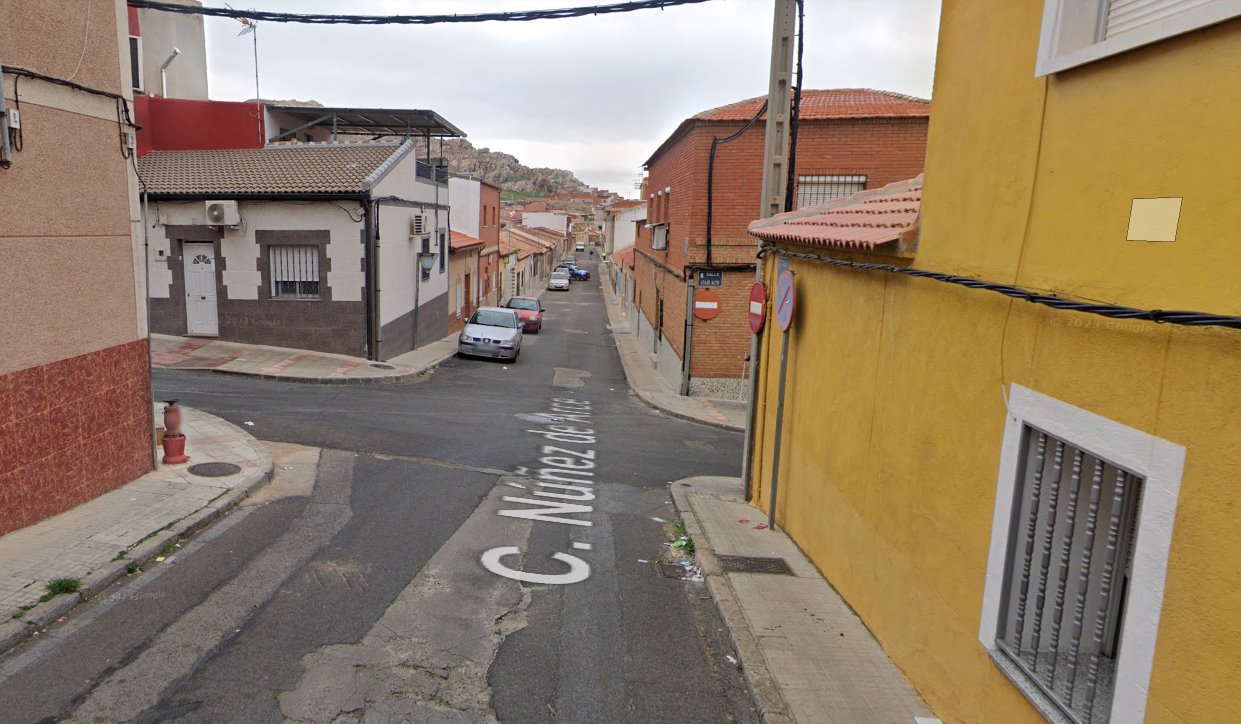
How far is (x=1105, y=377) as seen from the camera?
3404 mm

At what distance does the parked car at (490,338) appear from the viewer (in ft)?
75.3

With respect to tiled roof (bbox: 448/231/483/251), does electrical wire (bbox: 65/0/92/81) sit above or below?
above

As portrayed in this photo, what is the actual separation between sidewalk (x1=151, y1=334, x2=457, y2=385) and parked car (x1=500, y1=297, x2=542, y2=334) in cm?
1128

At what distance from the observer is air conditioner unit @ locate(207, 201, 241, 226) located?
59.6ft

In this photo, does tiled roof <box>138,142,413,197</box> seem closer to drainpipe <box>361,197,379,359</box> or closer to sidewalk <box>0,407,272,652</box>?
drainpipe <box>361,197,379,359</box>

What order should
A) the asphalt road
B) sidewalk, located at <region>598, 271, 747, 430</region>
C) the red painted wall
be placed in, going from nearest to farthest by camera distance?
1. the asphalt road
2. sidewalk, located at <region>598, 271, 747, 430</region>
3. the red painted wall

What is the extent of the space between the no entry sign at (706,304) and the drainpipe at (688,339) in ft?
0.44

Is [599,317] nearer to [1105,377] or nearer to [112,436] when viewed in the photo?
[112,436]

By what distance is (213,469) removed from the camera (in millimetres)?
9078

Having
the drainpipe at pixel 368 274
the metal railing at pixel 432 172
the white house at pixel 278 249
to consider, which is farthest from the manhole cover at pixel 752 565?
the metal railing at pixel 432 172

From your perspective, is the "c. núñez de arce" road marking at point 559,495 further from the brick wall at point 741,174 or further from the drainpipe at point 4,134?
the drainpipe at point 4,134

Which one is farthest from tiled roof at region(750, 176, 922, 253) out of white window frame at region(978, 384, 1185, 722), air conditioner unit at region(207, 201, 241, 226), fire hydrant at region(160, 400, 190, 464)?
air conditioner unit at region(207, 201, 241, 226)

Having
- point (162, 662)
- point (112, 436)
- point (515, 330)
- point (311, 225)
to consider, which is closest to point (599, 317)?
point (515, 330)

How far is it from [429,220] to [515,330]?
4257mm
